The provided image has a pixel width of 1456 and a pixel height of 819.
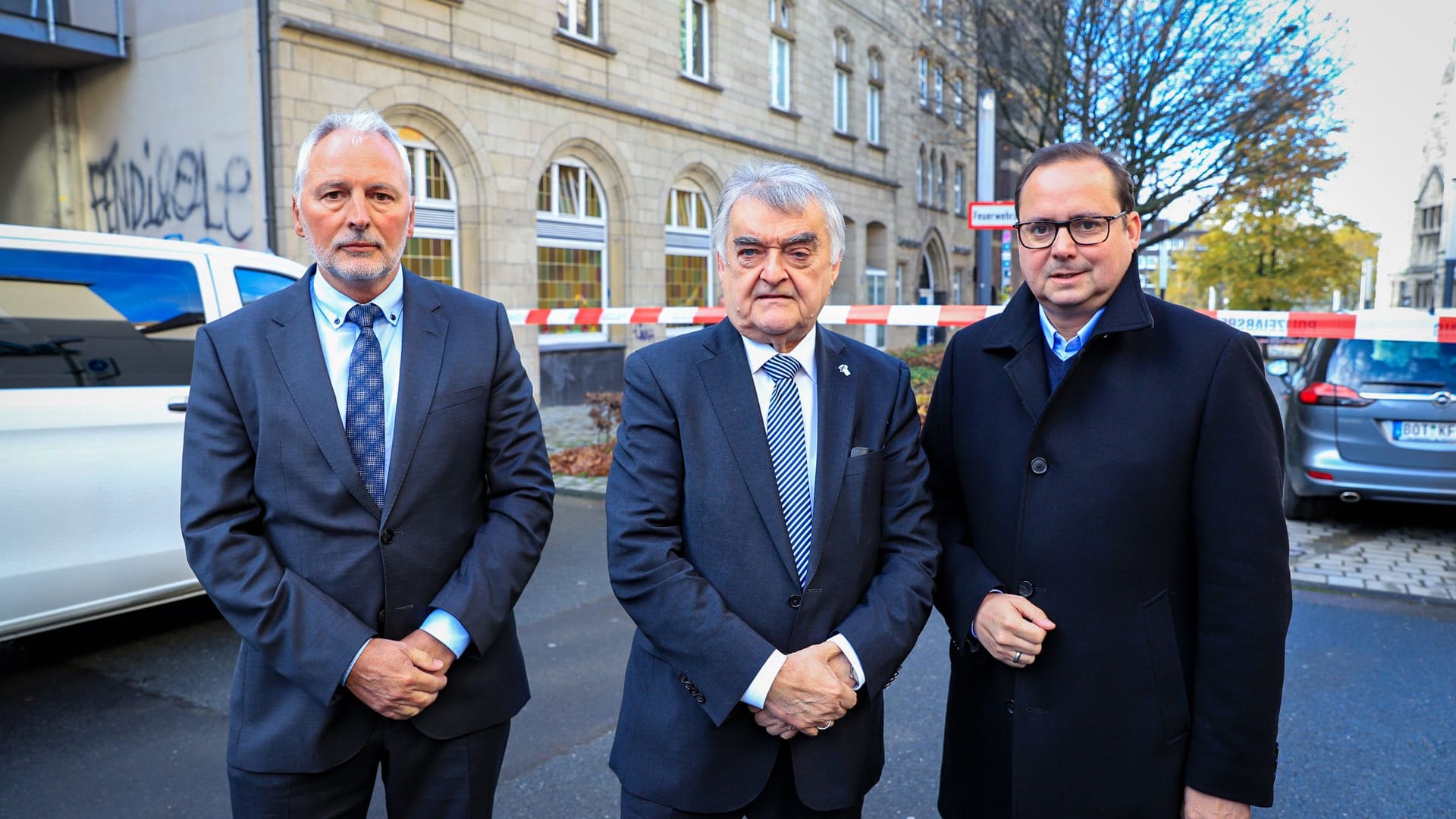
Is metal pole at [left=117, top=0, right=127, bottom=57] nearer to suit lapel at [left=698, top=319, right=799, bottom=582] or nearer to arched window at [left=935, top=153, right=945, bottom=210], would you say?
suit lapel at [left=698, top=319, right=799, bottom=582]

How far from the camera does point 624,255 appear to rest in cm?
1688

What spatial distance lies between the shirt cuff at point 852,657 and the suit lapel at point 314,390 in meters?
1.01

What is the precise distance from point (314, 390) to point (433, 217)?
1215 centimetres

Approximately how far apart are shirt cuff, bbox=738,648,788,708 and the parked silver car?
20.1 ft

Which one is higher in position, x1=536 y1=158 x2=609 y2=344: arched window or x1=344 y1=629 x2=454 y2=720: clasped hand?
x1=536 y1=158 x2=609 y2=344: arched window

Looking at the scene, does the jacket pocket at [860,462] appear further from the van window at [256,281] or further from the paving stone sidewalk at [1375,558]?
the paving stone sidewalk at [1375,558]

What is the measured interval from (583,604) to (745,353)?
3755mm

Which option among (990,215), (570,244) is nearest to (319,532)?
(990,215)

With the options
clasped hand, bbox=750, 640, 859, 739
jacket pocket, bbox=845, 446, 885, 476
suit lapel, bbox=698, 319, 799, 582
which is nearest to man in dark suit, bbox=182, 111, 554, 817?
suit lapel, bbox=698, 319, 799, 582

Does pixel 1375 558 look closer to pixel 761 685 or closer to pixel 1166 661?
pixel 1166 661

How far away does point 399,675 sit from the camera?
1992 millimetres

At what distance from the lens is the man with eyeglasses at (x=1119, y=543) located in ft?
6.40

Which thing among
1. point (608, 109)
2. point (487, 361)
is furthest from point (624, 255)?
point (487, 361)

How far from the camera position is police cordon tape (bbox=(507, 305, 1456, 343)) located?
6.73 metres
